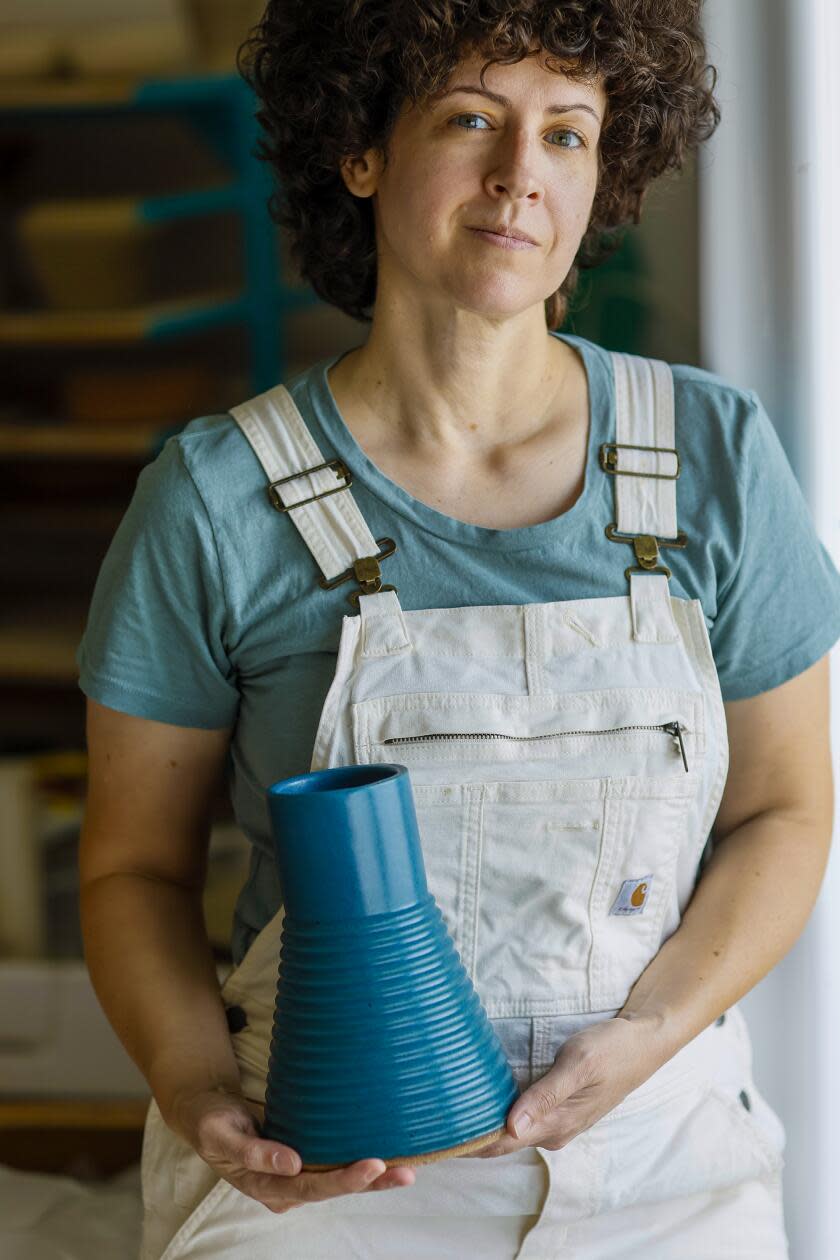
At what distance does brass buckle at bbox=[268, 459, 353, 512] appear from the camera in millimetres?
1302

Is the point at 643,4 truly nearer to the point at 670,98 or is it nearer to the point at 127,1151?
the point at 670,98

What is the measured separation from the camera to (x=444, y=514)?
1.31 metres

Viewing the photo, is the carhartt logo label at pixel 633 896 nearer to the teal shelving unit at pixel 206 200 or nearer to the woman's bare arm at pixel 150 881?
the woman's bare arm at pixel 150 881

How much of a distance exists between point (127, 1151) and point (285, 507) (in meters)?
1.27

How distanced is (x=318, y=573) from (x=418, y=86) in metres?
0.42

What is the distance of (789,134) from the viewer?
1.49m

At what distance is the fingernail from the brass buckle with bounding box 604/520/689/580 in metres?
0.47

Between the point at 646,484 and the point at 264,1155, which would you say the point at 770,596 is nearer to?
the point at 646,484

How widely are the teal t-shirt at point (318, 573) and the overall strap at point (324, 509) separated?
0.04ft

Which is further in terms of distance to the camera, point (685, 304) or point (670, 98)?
point (685, 304)

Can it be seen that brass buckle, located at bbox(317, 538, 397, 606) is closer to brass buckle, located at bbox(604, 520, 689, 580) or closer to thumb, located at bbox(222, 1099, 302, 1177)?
brass buckle, located at bbox(604, 520, 689, 580)

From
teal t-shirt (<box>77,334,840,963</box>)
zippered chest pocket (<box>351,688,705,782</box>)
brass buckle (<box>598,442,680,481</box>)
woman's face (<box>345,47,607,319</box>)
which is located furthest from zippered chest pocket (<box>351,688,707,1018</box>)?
woman's face (<box>345,47,607,319</box>)

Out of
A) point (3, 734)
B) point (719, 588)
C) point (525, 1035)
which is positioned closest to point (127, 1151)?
point (3, 734)

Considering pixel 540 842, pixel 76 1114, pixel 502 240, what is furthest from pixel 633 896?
pixel 76 1114
